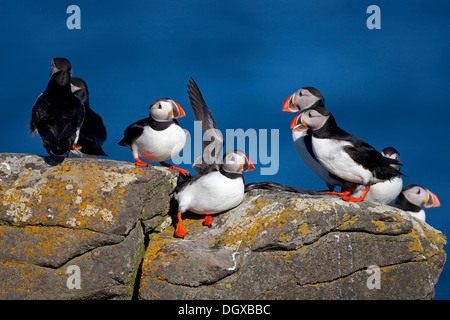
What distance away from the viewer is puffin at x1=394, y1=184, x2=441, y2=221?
9.09 m

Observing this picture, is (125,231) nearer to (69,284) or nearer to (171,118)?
(69,284)

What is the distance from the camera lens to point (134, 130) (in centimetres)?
653

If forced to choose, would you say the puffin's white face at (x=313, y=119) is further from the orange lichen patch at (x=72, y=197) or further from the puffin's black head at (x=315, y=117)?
the orange lichen patch at (x=72, y=197)

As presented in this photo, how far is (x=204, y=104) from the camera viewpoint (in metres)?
6.71

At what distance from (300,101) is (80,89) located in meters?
2.43

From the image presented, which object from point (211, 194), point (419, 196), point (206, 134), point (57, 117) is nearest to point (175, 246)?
point (211, 194)

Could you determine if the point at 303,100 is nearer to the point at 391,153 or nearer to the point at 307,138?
the point at 307,138

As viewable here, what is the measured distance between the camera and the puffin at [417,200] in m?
9.09

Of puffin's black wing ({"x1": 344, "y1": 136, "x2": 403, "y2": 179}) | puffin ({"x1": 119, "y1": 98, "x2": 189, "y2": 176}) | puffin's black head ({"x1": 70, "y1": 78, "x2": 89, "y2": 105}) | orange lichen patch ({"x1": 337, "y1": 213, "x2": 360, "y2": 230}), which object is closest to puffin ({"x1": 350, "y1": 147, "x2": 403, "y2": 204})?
puffin's black wing ({"x1": 344, "y1": 136, "x2": 403, "y2": 179})

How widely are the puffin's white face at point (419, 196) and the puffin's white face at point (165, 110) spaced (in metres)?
4.00

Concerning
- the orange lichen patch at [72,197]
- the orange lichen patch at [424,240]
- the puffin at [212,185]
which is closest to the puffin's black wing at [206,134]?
the puffin at [212,185]

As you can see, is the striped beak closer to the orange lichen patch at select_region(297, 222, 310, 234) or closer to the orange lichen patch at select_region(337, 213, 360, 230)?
the orange lichen patch at select_region(297, 222, 310, 234)
